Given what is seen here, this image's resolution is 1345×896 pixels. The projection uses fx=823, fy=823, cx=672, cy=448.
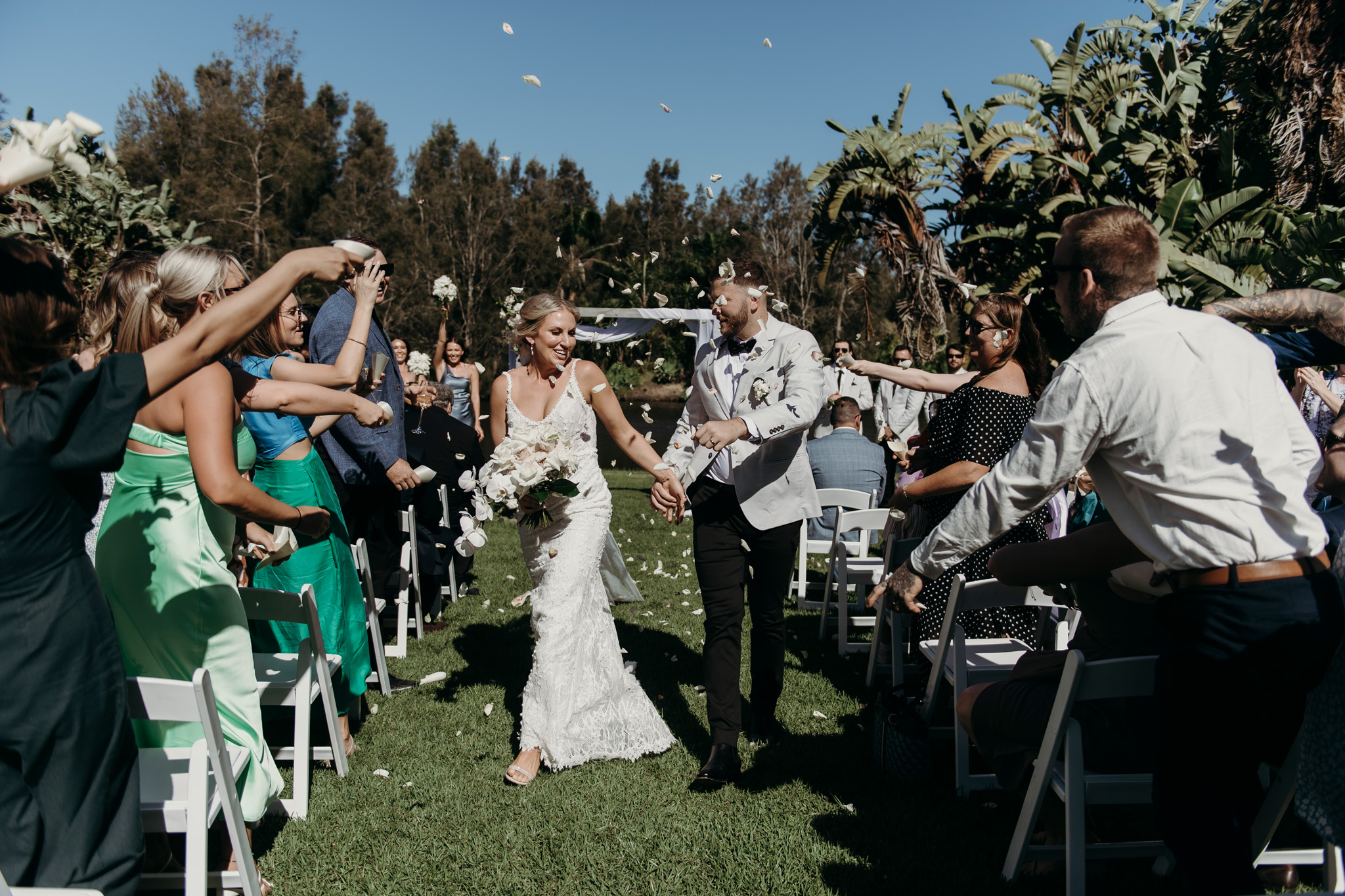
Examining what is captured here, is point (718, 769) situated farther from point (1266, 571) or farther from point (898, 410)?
point (898, 410)

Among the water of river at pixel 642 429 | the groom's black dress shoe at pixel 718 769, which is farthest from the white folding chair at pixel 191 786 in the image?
the water of river at pixel 642 429

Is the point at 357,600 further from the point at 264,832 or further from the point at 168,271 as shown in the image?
the point at 168,271

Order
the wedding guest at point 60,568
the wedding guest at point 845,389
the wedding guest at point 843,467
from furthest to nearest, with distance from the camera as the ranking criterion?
the wedding guest at point 845,389 < the wedding guest at point 843,467 < the wedding guest at point 60,568

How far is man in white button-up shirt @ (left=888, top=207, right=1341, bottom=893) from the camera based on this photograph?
6.93 ft

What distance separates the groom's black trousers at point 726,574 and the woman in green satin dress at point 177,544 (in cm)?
201

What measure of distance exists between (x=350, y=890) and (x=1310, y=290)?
14.0 ft

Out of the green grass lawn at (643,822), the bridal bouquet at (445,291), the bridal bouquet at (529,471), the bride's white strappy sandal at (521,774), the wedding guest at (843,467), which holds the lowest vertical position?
the green grass lawn at (643,822)

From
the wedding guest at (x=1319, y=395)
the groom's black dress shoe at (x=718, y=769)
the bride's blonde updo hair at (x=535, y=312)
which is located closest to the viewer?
the groom's black dress shoe at (x=718, y=769)

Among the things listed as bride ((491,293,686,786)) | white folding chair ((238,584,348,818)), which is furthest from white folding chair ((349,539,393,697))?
bride ((491,293,686,786))

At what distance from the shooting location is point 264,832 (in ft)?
11.7

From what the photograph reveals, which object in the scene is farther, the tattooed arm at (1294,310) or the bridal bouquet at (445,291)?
the bridal bouquet at (445,291)

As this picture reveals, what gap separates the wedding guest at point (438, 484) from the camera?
6715mm

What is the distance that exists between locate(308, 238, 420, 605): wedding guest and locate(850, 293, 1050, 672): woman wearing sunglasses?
2984 millimetres

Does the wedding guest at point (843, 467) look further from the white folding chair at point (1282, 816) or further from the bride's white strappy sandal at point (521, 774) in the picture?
the white folding chair at point (1282, 816)
